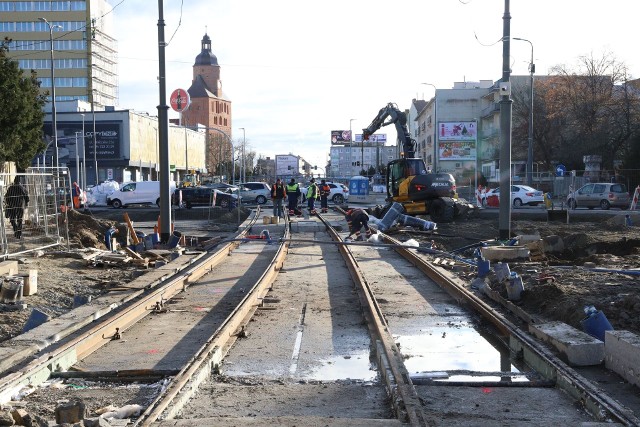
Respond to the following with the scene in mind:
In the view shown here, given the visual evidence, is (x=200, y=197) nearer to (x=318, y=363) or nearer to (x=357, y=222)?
(x=357, y=222)

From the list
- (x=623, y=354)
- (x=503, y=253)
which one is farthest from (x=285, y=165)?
(x=623, y=354)

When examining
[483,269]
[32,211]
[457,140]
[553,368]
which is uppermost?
[457,140]

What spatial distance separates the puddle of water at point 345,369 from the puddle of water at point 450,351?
0.43 m

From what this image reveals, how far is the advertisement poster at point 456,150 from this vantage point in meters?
80.6

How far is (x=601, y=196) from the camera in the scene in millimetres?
39969

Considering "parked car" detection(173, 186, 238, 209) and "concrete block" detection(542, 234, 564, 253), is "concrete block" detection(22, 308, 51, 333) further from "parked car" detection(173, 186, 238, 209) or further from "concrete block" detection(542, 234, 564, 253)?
"parked car" detection(173, 186, 238, 209)

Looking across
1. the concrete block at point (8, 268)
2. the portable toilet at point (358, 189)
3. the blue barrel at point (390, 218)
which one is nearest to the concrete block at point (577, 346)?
the concrete block at point (8, 268)

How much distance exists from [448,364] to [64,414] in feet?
13.5

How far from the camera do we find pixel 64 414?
16.9 feet

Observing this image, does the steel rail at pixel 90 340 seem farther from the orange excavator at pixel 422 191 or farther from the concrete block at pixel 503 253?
the orange excavator at pixel 422 191

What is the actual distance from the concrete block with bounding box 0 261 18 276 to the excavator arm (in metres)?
21.1

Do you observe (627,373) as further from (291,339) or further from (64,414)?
(64,414)

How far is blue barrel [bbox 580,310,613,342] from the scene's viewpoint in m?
8.07

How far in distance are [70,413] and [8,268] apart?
839 centimetres
